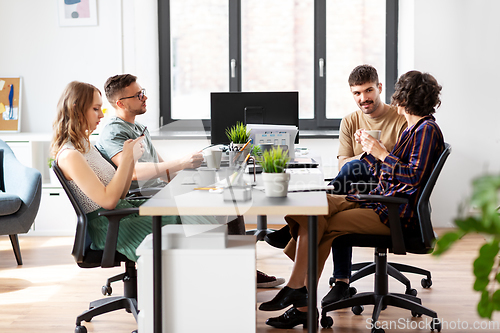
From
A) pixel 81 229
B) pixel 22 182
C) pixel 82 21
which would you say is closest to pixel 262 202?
pixel 81 229

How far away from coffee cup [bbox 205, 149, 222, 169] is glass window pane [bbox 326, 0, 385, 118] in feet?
8.25

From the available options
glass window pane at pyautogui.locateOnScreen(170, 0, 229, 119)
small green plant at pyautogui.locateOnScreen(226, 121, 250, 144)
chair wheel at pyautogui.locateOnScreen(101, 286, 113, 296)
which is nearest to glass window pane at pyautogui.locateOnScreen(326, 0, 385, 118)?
glass window pane at pyautogui.locateOnScreen(170, 0, 229, 119)

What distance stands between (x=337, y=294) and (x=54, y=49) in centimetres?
331

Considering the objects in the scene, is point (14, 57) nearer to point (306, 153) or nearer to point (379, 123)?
point (306, 153)

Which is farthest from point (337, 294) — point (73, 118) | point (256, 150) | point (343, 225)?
point (73, 118)

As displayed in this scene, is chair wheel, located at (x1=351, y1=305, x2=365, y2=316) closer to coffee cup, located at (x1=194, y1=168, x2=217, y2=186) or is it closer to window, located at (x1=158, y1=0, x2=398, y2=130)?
coffee cup, located at (x1=194, y1=168, x2=217, y2=186)

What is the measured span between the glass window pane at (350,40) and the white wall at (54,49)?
170cm

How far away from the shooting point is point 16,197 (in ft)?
10.7

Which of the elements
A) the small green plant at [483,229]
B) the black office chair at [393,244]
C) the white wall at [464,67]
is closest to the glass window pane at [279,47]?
the white wall at [464,67]

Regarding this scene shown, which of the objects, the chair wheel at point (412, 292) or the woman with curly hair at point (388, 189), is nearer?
the woman with curly hair at point (388, 189)

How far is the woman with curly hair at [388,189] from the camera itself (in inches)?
84.4

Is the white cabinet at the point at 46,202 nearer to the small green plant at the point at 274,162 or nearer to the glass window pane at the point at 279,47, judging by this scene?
the glass window pane at the point at 279,47

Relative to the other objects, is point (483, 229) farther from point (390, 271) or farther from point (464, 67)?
point (464, 67)

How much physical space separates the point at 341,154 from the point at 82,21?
2621 mm
